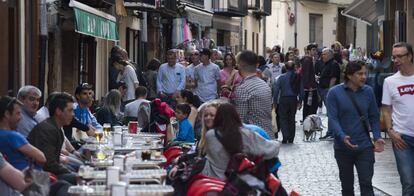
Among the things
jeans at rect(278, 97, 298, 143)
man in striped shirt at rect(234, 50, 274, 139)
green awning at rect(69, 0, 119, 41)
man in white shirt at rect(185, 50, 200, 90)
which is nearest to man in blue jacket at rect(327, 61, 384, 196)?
man in striped shirt at rect(234, 50, 274, 139)

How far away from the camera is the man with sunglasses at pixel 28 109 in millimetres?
13062

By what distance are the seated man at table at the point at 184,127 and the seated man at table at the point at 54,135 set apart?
3207 mm

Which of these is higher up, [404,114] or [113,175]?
[404,114]

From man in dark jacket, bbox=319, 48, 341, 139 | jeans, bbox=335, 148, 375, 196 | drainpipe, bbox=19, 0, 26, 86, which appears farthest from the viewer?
man in dark jacket, bbox=319, 48, 341, 139

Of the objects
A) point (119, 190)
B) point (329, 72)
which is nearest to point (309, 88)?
point (329, 72)

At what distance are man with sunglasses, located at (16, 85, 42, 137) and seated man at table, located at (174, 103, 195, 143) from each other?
2.53 m

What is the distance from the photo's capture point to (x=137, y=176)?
31.1 feet

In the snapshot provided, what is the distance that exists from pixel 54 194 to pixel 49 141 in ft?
5.54

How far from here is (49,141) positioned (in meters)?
11.8

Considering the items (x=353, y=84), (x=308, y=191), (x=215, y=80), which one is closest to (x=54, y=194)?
(x=353, y=84)

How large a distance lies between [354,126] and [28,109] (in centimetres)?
353

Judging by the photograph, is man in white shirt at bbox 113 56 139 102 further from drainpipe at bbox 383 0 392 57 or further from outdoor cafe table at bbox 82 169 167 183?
outdoor cafe table at bbox 82 169 167 183

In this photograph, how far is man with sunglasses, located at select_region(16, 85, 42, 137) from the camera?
13.1 m

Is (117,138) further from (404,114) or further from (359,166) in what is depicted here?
(404,114)
